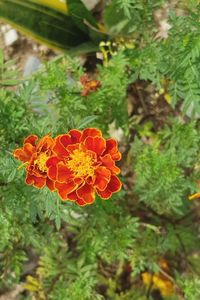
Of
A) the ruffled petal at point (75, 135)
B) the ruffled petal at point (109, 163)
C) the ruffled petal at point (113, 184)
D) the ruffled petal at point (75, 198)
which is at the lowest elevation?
the ruffled petal at point (75, 198)

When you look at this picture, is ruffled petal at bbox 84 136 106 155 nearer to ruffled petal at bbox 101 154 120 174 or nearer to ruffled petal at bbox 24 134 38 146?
ruffled petal at bbox 101 154 120 174

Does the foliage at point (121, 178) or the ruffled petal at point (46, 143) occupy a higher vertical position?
the ruffled petal at point (46, 143)

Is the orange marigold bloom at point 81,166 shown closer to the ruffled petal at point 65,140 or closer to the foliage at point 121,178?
the ruffled petal at point 65,140

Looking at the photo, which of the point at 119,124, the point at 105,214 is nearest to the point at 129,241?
the point at 105,214

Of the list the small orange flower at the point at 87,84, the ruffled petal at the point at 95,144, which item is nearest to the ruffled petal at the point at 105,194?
the ruffled petal at the point at 95,144

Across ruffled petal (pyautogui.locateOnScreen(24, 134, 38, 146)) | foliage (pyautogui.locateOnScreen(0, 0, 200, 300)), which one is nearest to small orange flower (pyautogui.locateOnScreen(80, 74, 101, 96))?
foliage (pyautogui.locateOnScreen(0, 0, 200, 300))

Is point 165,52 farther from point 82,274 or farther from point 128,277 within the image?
point 128,277

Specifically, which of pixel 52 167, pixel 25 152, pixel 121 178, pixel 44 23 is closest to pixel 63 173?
pixel 52 167

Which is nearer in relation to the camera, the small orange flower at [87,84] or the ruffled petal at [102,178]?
the ruffled petal at [102,178]
